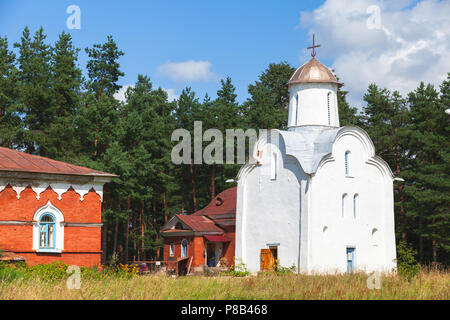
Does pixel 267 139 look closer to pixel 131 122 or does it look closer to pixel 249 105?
pixel 131 122

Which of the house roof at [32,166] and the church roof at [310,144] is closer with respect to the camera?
the house roof at [32,166]

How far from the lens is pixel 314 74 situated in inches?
1299

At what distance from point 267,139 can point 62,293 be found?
19.5m

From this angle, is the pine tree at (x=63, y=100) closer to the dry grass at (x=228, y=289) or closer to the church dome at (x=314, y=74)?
the church dome at (x=314, y=74)

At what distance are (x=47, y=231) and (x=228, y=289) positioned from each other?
34.7 feet

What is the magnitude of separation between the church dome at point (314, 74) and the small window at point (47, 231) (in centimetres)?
1518

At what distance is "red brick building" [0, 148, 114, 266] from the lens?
2408 centimetres

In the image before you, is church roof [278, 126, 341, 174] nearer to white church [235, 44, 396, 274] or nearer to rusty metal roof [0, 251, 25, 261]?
white church [235, 44, 396, 274]

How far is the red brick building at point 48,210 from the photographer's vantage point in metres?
24.1

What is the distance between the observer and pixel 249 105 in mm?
59188

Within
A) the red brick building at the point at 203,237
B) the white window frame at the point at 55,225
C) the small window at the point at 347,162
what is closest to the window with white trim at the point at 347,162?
the small window at the point at 347,162

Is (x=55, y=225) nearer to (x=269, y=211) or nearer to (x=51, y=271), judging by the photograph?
(x=51, y=271)
